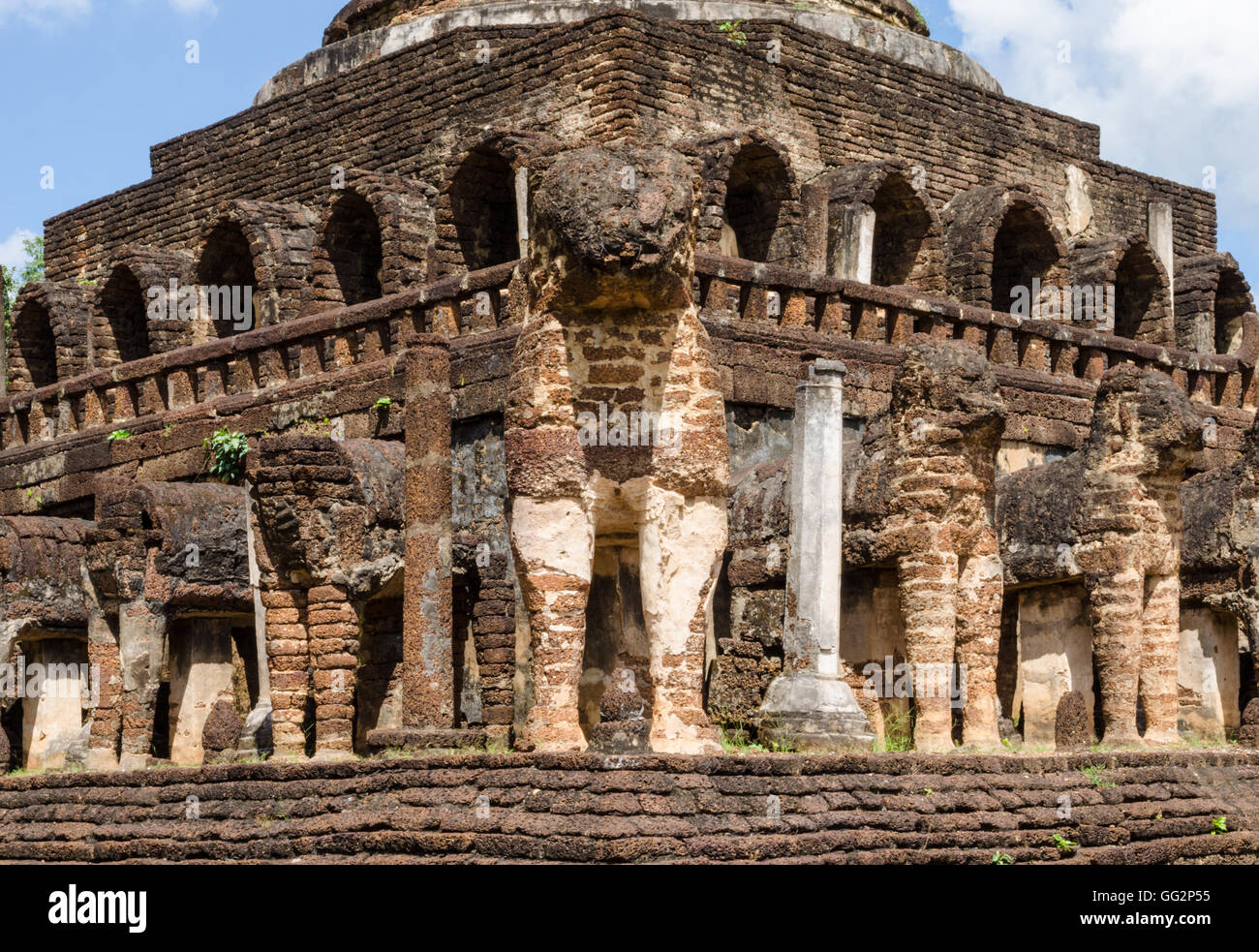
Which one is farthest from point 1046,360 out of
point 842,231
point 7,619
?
point 7,619

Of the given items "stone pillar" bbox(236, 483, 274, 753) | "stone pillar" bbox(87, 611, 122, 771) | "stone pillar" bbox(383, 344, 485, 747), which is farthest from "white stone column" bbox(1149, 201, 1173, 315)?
"stone pillar" bbox(87, 611, 122, 771)

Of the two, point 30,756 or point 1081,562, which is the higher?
point 1081,562

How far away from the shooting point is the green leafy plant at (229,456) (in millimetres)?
18328

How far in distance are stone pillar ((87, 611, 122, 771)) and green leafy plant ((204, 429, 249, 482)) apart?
2.30 m

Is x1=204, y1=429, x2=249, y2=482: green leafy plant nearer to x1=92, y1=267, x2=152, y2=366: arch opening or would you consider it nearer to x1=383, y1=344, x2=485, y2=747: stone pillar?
x1=383, y1=344, x2=485, y2=747: stone pillar

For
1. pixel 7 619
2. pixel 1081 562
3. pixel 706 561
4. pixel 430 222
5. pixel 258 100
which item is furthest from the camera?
pixel 258 100

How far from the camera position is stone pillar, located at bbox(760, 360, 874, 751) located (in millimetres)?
13078

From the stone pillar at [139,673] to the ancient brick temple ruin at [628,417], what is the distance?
0.03m

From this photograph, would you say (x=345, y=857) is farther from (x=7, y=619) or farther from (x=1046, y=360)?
(x=1046, y=360)

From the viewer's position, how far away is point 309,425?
18.0 meters

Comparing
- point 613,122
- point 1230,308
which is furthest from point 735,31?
point 1230,308

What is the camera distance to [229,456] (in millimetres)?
18406

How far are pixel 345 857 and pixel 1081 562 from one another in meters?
5.82

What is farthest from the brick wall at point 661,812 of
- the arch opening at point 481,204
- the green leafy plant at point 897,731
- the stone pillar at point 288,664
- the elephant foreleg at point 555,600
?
the arch opening at point 481,204
